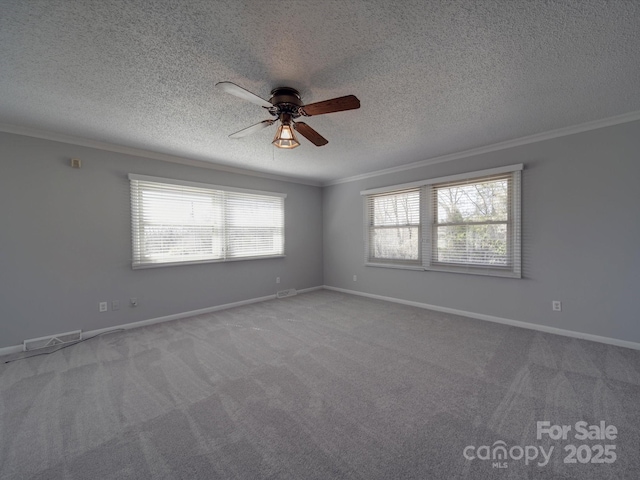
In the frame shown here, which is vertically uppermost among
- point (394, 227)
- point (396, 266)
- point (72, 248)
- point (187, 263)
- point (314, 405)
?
point (394, 227)

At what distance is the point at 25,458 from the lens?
1479mm

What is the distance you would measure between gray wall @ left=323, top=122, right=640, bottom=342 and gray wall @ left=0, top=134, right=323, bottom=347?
4.48 m

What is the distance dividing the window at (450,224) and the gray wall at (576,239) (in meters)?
0.15

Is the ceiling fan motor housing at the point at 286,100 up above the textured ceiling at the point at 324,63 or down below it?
below

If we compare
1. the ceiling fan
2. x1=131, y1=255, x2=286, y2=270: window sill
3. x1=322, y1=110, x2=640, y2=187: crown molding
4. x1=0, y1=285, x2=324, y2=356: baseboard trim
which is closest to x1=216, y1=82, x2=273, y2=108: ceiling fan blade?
the ceiling fan

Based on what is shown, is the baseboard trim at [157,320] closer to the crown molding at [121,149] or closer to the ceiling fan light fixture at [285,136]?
the crown molding at [121,149]

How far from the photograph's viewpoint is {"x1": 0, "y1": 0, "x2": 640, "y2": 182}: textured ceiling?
56.8 inches

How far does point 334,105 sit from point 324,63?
29cm

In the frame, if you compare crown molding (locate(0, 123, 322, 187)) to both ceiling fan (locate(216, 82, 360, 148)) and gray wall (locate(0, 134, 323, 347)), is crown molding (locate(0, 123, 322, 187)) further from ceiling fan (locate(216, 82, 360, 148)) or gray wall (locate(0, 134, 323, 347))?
ceiling fan (locate(216, 82, 360, 148))

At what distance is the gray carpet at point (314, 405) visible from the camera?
1431 millimetres

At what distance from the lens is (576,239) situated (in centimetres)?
308

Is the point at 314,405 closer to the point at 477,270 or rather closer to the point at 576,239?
the point at 477,270

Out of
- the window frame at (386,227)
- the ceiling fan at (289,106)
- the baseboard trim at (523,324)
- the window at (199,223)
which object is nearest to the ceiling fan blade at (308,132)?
the ceiling fan at (289,106)

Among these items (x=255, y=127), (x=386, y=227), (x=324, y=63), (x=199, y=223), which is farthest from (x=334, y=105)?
(x=386, y=227)
